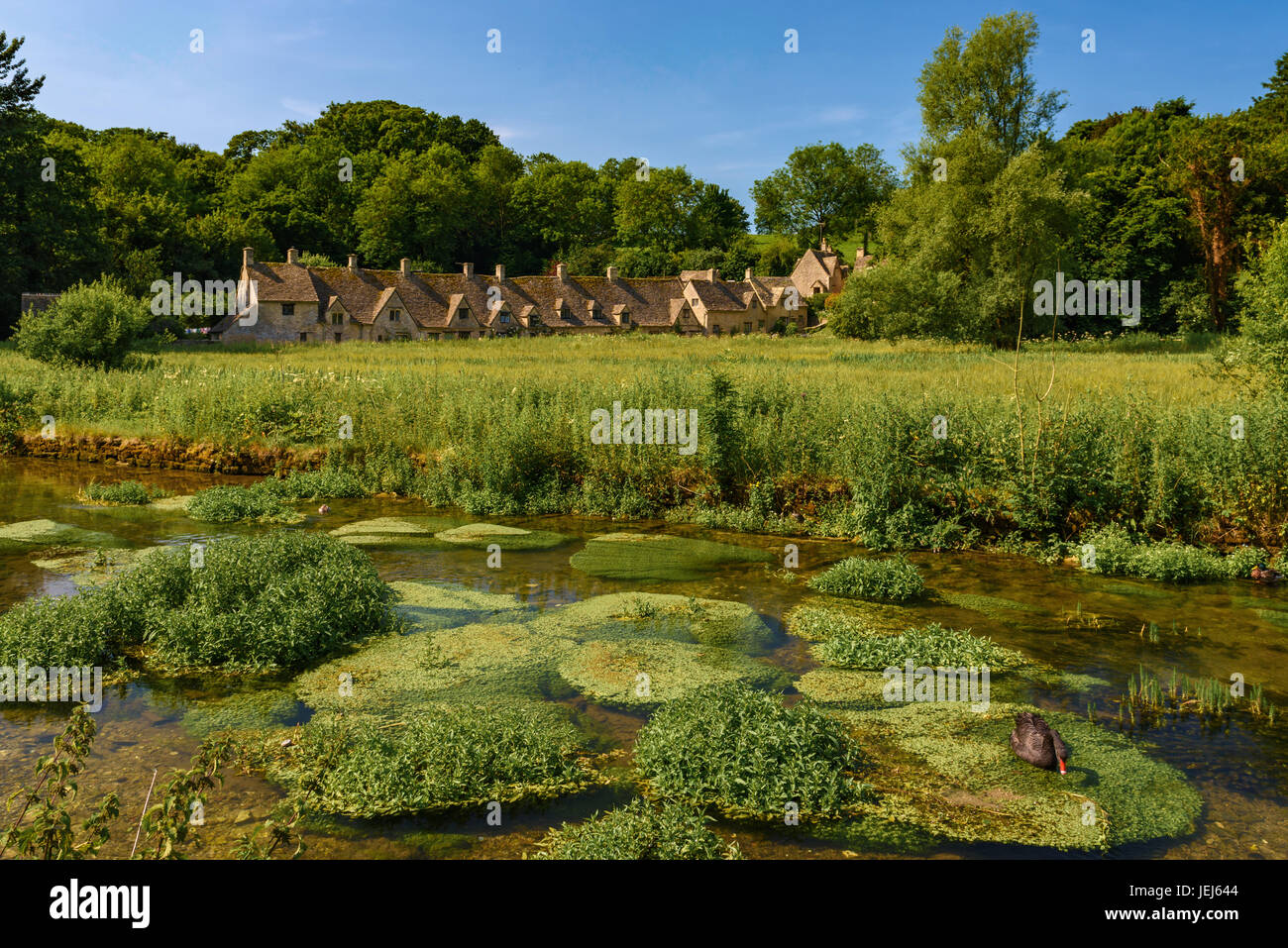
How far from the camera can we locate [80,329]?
27.1 metres

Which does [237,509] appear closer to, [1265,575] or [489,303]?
[1265,575]

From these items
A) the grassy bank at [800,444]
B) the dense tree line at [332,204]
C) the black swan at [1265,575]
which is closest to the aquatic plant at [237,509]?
the grassy bank at [800,444]

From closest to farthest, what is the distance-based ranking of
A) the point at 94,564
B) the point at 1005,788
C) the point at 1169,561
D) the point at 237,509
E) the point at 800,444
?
the point at 1005,788, the point at 1169,561, the point at 94,564, the point at 800,444, the point at 237,509

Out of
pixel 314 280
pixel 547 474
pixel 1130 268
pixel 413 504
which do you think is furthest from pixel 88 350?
pixel 1130 268

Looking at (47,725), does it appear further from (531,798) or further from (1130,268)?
(1130,268)

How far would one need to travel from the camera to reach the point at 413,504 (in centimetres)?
1762

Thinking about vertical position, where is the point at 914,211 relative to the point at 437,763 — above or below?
above

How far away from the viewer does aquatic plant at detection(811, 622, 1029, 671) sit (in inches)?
351

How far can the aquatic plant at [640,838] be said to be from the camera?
5.29 metres

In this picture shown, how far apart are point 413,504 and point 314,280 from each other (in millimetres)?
53402

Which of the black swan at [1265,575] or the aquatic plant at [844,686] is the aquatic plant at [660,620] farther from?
the black swan at [1265,575]

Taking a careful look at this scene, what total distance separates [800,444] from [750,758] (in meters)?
9.89

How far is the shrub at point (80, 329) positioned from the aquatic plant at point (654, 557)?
21457 mm

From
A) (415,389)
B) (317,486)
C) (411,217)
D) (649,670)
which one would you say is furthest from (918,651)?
(411,217)
